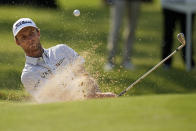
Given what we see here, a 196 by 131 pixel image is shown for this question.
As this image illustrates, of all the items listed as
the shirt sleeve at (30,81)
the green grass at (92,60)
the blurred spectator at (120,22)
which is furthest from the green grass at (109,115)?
the blurred spectator at (120,22)

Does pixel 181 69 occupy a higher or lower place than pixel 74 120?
lower

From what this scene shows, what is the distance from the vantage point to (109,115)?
391 centimetres

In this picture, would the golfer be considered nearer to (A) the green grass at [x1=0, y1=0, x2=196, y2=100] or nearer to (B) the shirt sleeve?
(B) the shirt sleeve

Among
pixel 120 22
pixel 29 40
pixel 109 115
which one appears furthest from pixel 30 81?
pixel 120 22

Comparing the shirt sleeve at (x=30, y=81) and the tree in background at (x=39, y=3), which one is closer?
the shirt sleeve at (x=30, y=81)

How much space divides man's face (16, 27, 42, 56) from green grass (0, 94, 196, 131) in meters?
1.32

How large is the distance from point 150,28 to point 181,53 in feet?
13.5

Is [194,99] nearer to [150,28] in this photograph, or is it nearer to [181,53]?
[181,53]

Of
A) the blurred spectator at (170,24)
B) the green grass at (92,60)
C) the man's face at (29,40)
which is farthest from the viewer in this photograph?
the blurred spectator at (170,24)

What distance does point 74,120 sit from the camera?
386 centimetres

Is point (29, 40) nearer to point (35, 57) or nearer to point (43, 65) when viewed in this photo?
point (35, 57)

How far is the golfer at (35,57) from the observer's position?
18.5 feet

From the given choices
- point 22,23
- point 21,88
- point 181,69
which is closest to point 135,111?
point 22,23

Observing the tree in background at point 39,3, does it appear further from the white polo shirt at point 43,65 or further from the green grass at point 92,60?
the white polo shirt at point 43,65
